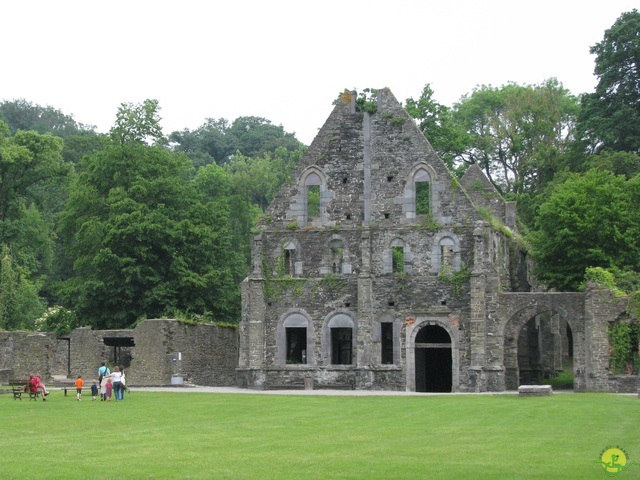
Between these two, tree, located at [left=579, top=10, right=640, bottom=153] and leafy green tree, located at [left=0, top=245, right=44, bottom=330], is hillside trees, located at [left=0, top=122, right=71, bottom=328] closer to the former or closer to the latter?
leafy green tree, located at [left=0, top=245, right=44, bottom=330]

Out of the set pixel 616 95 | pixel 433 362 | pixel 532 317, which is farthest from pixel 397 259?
pixel 616 95

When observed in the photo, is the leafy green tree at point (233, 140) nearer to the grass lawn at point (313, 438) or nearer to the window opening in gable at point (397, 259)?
the window opening in gable at point (397, 259)

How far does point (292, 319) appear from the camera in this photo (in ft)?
181

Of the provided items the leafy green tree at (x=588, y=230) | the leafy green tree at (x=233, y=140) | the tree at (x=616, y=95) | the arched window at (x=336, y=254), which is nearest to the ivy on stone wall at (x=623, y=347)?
the leafy green tree at (x=588, y=230)

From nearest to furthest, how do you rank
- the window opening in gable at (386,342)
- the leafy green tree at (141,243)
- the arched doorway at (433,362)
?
the window opening in gable at (386,342)
the arched doorway at (433,362)
the leafy green tree at (141,243)

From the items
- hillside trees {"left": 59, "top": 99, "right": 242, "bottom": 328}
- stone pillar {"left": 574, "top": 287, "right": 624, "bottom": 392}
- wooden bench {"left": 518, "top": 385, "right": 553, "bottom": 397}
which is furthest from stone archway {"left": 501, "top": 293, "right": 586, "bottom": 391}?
hillside trees {"left": 59, "top": 99, "right": 242, "bottom": 328}

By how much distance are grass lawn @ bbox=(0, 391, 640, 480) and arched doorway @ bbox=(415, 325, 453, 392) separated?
43.8ft

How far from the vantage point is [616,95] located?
74625 millimetres

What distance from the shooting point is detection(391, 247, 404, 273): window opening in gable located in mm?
54281

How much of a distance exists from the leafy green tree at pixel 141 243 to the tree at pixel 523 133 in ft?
80.8

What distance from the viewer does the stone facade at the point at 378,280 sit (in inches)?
2076

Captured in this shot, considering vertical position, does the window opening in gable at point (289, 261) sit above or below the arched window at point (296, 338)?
above

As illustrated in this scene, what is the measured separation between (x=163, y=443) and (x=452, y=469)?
23.1 ft

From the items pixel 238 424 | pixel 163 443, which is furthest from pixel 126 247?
pixel 163 443
